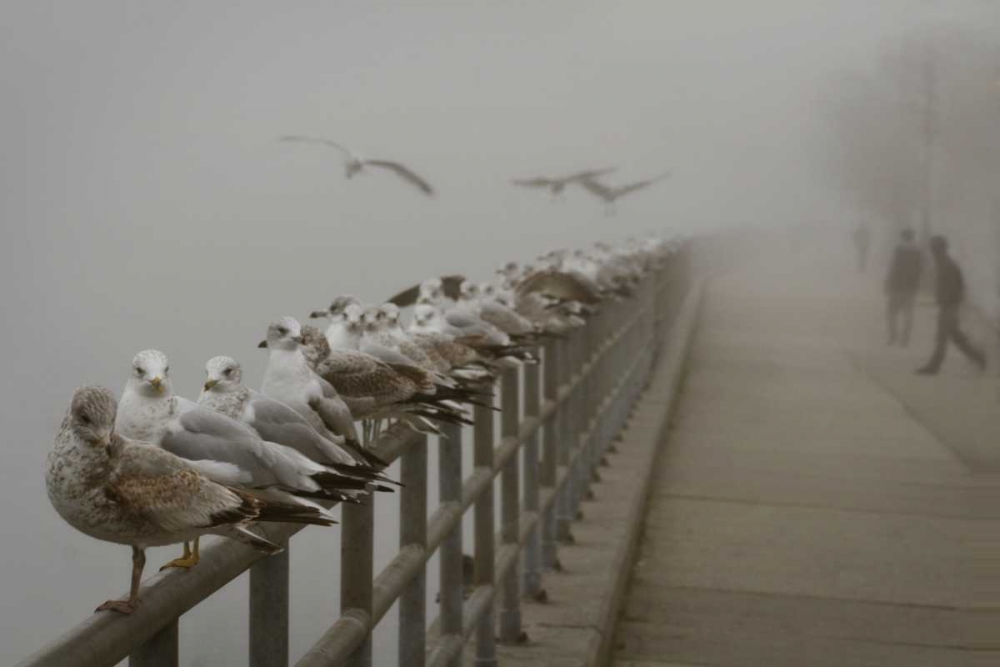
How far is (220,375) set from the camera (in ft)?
5.87

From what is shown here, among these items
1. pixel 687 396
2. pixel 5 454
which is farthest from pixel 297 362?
pixel 5 454

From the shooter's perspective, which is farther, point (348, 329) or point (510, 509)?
point (510, 509)

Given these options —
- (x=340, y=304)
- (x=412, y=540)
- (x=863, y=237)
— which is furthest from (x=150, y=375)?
(x=863, y=237)

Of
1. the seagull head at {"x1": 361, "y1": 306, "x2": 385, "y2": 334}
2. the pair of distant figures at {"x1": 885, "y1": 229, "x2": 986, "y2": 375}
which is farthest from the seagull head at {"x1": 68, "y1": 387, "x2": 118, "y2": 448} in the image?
the pair of distant figures at {"x1": 885, "y1": 229, "x2": 986, "y2": 375}

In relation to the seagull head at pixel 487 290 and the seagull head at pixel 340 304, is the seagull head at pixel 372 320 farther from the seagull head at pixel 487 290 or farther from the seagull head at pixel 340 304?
the seagull head at pixel 487 290

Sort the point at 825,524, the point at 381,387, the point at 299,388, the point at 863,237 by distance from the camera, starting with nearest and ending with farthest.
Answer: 1. the point at 299,388
2. the point at 381,387
3. the point at 825,524
4. the point at 863,237

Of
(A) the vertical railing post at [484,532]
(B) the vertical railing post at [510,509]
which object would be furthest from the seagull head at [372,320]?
(B) the vertical railing post at [510,509]

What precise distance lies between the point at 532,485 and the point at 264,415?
6.66 feet

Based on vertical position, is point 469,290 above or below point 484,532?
above

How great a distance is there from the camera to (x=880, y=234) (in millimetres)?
11406

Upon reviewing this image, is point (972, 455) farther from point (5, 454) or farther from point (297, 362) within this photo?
point (5, 454)

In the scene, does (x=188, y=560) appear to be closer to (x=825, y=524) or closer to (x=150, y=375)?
(x=150, y=375)

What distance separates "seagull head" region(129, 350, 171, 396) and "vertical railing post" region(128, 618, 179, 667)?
1.17 ft

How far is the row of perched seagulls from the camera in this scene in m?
1.21
